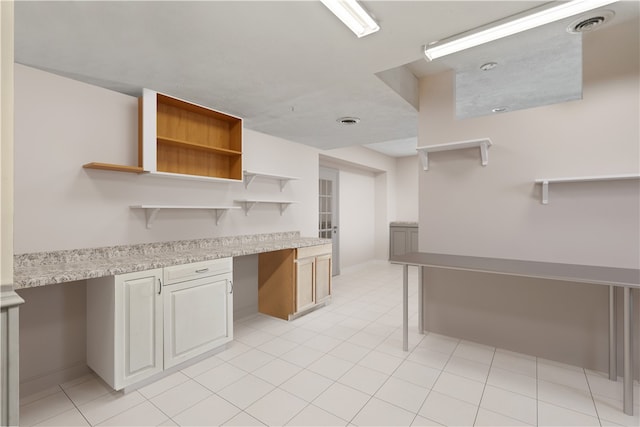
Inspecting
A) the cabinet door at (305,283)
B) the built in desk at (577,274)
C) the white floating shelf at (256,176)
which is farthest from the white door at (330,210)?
the built in desk at (577,274)

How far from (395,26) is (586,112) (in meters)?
1.69

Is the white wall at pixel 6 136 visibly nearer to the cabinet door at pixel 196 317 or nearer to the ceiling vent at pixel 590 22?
the cabinet door at pixel 196 317

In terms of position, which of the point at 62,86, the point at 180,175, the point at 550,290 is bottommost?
the point at 550,290

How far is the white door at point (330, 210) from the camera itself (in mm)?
5477

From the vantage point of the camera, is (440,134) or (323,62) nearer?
(323,62)

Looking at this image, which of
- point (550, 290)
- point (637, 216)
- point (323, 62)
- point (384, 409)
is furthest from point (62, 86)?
point (637, 216)

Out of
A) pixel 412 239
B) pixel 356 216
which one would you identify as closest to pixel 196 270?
pixel 356 216

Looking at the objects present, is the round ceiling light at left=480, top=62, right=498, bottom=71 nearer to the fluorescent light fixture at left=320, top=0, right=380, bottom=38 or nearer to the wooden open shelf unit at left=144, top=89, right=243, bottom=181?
the fluorescent light fixture at left=320, top=0, right=380, bottom=38

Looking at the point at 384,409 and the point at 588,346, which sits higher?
the point at 588,346

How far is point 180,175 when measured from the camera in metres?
2.65

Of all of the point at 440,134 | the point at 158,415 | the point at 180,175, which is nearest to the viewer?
the point at 158,415

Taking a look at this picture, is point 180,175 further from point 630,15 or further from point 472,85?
point 630,15

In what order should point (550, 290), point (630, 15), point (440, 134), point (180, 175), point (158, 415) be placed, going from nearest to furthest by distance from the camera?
point (158, 415) < point (630, 15) < point (550, 290) < point (180, 175) < point (440, 134)

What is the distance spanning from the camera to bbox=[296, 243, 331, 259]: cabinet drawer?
347 cm
